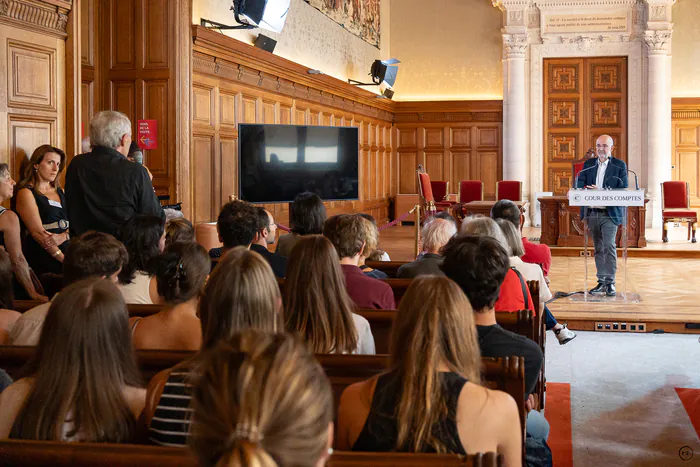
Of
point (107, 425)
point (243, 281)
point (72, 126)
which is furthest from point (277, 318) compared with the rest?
point (72, 126)

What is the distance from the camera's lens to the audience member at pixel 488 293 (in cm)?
282

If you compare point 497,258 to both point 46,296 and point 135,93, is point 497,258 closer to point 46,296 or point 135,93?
point 46,296

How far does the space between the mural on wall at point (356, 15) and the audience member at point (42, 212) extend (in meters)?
7.76

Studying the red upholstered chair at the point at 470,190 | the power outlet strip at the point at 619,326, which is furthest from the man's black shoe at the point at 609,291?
the red upholstered chair at the point at 470,190

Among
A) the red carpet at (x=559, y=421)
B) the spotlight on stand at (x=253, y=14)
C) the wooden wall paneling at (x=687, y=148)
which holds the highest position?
the spotlight on stand at (x=253, y=14)

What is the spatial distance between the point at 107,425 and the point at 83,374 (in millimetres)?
129

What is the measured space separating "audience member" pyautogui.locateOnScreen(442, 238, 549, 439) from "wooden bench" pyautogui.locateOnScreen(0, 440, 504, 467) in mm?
1265

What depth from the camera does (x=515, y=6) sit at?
15.7 m

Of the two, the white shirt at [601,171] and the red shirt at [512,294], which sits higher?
the white shirt at [601,171]

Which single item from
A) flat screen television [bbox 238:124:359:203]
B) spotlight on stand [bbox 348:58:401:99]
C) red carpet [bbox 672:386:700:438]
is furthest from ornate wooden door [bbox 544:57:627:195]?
red carpet [bbox 672:386:700:438]

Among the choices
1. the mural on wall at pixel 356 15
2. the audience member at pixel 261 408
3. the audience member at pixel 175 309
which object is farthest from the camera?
the mural on wall at pixel 356 15

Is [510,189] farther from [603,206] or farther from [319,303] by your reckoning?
[319,303]

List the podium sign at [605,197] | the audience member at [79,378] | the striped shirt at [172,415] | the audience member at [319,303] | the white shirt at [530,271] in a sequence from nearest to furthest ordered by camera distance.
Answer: the audience member at [79,378] < the striped shirt at [172,415] < the audience member at [319,303] < the white shirt at [530,271] < the podium sign at [605,197]

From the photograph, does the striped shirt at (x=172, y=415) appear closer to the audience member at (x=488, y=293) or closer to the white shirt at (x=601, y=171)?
the audience member at (x=488, y=293)
